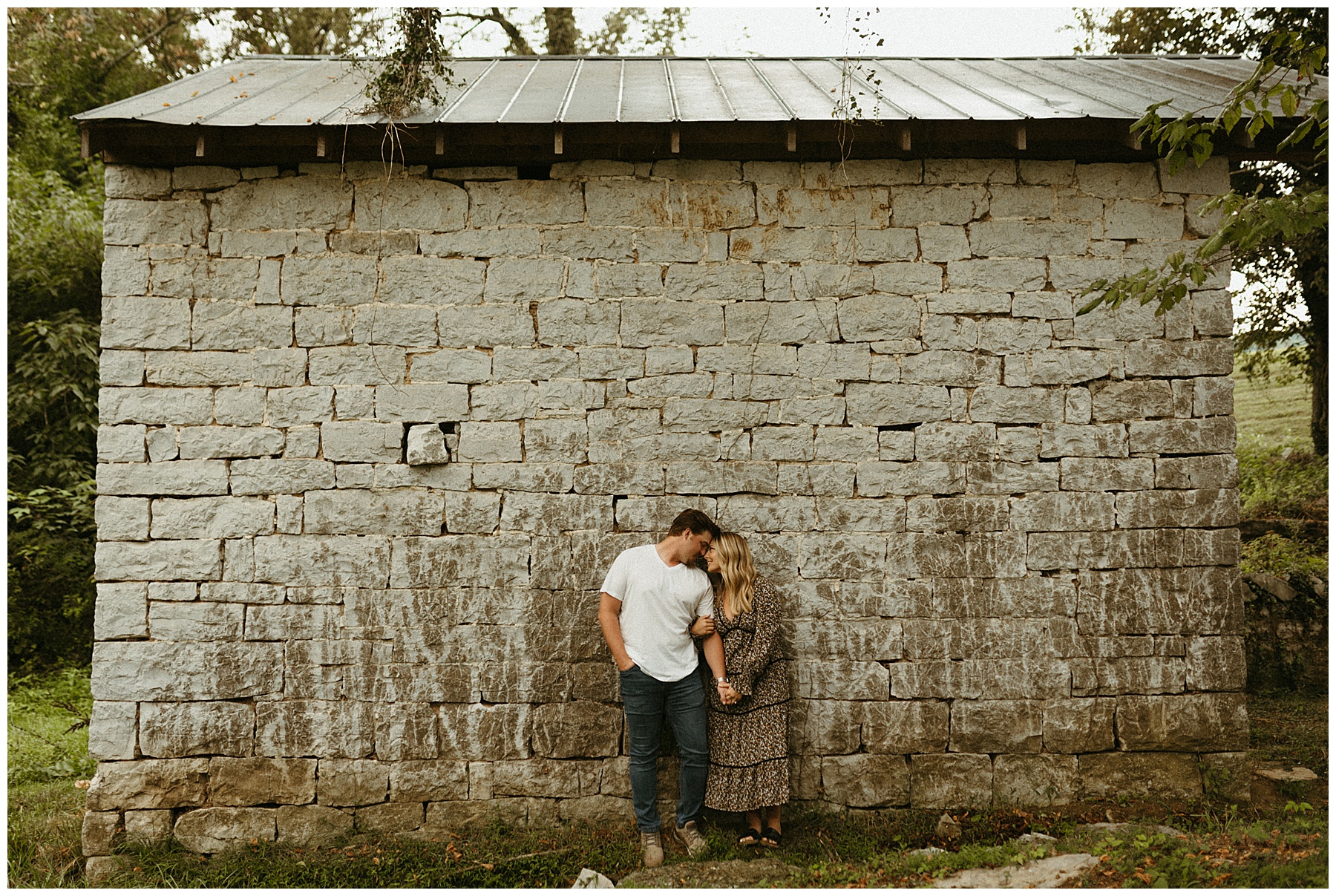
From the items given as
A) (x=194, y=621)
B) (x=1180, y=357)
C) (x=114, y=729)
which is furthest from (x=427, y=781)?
(x=1180, y=357)

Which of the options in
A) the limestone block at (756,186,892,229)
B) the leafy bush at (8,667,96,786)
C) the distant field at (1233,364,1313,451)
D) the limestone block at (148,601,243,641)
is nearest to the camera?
the limestone block at (148,601,243,641)

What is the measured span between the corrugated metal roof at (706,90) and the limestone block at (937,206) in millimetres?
424

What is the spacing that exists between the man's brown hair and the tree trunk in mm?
8866

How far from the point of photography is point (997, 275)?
14.9 ft

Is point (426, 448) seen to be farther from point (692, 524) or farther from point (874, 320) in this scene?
point (874, 320)

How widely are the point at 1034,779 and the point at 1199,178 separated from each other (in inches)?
145

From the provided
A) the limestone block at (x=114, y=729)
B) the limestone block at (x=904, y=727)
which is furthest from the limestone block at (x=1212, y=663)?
the limestone block at (x=114, y=729)

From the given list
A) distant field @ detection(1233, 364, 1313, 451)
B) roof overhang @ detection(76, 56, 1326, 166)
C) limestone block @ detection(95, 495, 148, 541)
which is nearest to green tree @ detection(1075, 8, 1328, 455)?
distant field @ detection(1233, 364, 1313, 451)

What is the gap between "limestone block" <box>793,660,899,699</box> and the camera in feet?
14.6

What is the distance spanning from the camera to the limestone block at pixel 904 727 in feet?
14.6

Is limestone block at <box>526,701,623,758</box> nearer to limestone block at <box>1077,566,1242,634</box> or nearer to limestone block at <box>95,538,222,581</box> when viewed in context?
limestone block at <box>95,538,222,581</box>

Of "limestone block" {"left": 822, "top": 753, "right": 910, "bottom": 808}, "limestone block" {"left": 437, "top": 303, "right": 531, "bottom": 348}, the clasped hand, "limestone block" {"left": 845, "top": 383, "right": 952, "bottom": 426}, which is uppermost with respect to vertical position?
"limestone block" {"left": 437, "top": 303, "right": 531, "bottom": 348}

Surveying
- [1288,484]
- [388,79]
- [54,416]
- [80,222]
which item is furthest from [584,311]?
[1288,484]

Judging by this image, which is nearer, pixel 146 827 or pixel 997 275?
pixel 146 827
